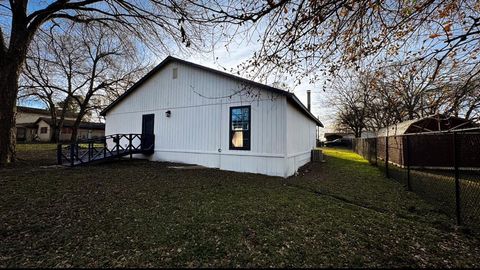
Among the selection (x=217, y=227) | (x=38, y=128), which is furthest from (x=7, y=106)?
(x=38, y=128)

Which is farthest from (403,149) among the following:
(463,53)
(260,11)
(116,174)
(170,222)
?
(116,174)

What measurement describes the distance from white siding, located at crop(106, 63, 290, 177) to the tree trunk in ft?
16.1

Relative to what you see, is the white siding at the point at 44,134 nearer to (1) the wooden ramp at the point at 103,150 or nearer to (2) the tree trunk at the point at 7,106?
(1) the wooden ramp at the point at 103,150

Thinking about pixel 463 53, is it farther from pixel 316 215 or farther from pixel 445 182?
pixel 445 182

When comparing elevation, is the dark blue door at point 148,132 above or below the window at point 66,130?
below

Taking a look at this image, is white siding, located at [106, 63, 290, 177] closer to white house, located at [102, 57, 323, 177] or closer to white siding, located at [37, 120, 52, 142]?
white house, located at [102, 57, 323, 177]

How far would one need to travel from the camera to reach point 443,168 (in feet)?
32.2

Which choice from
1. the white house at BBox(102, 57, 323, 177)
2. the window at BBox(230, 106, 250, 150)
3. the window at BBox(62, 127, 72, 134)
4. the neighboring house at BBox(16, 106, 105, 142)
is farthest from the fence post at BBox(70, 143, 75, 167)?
the window at BBox(62, 127, 72, 134)

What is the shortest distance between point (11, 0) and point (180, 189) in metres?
9.58

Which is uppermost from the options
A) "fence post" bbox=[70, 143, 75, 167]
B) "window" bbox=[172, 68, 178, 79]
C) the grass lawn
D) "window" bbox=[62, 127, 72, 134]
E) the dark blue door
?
"window" bbox=[172, 68, 178, 79]

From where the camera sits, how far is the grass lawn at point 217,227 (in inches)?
106

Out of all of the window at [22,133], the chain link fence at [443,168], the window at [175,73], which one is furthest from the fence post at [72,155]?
the window at [22,133]

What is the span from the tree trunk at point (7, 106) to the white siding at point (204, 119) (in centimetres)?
491

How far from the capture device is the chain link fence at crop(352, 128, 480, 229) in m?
4.21
